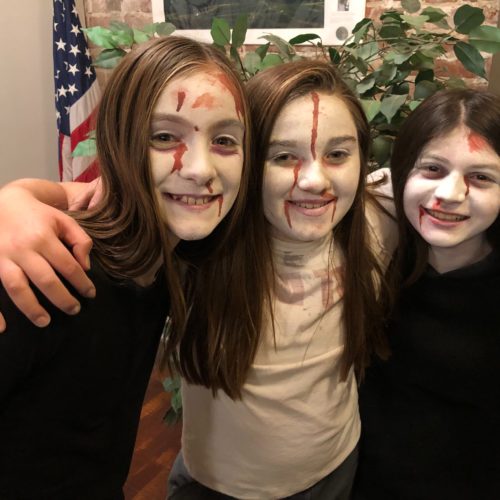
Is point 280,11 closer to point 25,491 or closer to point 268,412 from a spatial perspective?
point 268,412

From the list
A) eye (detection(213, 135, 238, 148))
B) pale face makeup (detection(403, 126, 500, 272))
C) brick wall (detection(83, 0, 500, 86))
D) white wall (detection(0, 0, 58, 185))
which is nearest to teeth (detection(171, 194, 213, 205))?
eye (detection(213, 135, 238, 148))

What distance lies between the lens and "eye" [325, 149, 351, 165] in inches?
38.4

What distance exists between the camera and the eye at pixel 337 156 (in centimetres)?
98

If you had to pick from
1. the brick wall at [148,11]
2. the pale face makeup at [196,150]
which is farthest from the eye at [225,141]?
the brick wall at [148,11]

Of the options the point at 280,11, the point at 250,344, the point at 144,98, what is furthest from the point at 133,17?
the point at 250,344

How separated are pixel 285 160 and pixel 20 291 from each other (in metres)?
0.57

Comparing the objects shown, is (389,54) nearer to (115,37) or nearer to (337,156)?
(337,156)

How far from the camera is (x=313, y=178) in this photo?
→ 0.93m

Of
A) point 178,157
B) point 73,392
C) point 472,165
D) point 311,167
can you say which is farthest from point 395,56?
point 73,392

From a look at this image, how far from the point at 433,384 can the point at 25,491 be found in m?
0.91

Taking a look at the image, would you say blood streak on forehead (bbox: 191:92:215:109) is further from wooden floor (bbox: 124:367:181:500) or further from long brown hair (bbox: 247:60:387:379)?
wooden floor (bbox: 124:367:181:500)

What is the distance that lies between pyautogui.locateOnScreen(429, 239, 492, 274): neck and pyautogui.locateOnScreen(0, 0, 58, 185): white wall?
8.65ft

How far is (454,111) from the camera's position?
104cm

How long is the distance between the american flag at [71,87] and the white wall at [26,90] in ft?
0.70
